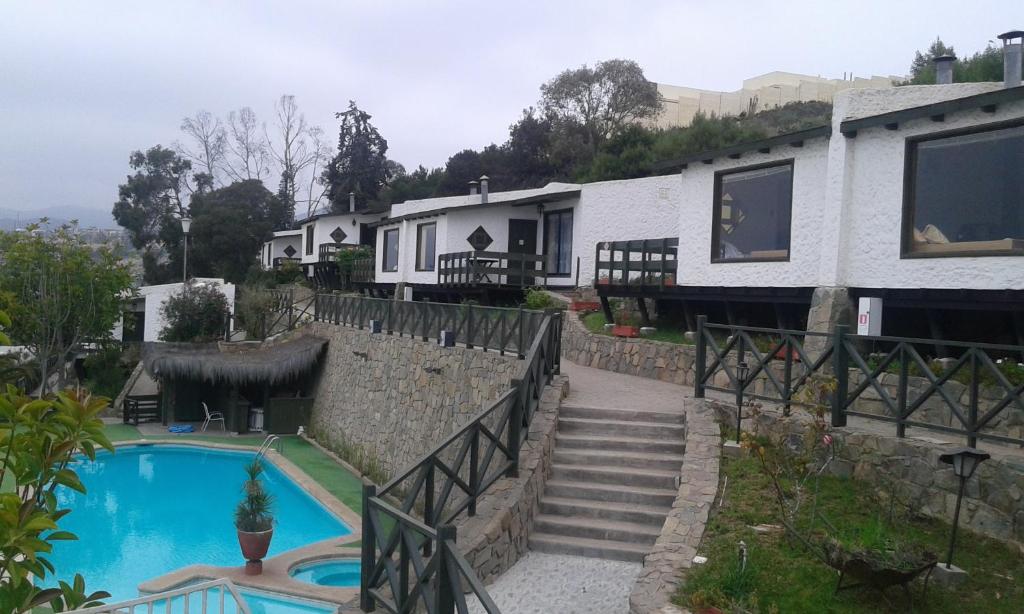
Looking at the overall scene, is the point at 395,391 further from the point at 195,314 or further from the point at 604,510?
the point at 195,314

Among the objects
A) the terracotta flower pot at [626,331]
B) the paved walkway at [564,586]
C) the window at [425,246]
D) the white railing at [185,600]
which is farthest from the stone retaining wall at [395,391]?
the white railing at [185,600]

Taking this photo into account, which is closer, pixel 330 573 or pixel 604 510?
pixel 604 510

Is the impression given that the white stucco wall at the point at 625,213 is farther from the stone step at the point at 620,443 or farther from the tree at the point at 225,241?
the tree at the point at 225,241

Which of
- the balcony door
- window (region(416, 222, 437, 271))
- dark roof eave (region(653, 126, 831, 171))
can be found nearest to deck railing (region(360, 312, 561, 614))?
dark roof eave (region(653, 126, 831, 171))

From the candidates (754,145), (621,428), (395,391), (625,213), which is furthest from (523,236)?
(621,428)

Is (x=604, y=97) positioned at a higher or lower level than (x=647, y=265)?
higher

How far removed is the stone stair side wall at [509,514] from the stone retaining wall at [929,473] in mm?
2842

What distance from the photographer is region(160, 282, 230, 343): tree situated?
95.3 feet

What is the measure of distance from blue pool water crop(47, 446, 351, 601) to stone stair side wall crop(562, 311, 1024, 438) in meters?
6.33

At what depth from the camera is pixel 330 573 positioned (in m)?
12.8

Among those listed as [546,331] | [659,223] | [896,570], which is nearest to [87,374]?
[659,223]

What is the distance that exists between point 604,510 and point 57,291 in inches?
986

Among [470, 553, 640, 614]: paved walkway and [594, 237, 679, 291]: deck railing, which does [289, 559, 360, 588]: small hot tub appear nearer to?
[470, 553, 640, 614]: paved walkway

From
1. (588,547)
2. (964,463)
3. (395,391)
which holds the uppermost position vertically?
(964,463)
